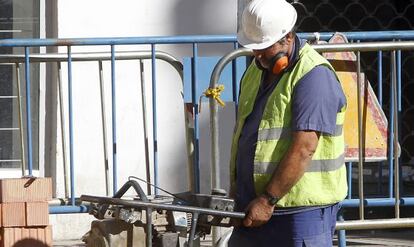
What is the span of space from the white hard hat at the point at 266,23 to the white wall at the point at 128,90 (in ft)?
9.47

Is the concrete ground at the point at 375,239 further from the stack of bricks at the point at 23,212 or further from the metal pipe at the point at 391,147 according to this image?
the stack of bricks at the point at 23,212

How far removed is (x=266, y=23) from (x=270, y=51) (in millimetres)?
135

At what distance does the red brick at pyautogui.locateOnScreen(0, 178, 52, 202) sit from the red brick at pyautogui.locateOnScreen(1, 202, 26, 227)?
1.1 inches

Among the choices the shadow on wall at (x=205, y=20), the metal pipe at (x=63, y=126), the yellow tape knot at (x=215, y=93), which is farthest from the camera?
the shadow on wall at (x=205, y=20)

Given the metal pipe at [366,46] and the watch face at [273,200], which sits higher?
the metal pipe at [366,46]

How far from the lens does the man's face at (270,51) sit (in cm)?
484

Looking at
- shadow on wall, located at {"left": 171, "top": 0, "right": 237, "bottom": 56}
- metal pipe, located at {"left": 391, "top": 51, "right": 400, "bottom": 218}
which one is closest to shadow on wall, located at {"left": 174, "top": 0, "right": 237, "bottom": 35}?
shadow on wall, located at {"left": 171, "top": 0, "right": 237, "bottom": 56}

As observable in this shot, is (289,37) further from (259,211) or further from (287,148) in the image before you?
(259,211)

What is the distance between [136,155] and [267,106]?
3.02m

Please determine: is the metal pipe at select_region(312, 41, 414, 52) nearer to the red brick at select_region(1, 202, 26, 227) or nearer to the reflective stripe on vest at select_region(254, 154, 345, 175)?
the reflective stripe on vest at select_region(254, 154, 345, 175)

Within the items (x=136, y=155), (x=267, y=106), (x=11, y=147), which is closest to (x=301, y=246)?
(x=267, y=106)

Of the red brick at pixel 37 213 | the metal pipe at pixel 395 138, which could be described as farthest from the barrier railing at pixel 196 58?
the red brick at pixel 37 213

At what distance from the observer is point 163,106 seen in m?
7.91

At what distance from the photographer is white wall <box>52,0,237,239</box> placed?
7746mm
